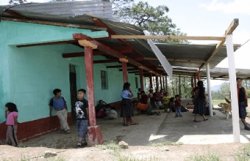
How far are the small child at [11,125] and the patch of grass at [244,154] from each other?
196 inches

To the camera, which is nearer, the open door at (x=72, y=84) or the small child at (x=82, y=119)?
the small child at (x=82, y=119)

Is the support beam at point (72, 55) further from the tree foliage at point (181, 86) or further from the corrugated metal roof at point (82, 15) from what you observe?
the tree foliage at point (181, 86)

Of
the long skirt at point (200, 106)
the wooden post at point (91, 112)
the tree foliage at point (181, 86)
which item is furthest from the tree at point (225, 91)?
the wooden post at point (91, 112)

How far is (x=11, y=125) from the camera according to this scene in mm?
8164

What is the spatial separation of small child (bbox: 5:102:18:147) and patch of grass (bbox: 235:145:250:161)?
4988mm

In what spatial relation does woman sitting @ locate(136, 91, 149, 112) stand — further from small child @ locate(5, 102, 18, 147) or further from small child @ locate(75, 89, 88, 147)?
small child @ locate(5, 102, 18, 147)

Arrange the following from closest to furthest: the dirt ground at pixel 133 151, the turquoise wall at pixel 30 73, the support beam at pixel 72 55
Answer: the dirt ground at pixel 133 151 → the turquoise wall at pixel 30 73 → the support beam at pixel 72 55

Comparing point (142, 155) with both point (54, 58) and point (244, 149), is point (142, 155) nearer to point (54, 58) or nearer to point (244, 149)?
point (244, 149)

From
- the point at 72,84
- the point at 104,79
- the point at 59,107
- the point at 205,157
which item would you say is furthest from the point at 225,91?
the point at 205,157

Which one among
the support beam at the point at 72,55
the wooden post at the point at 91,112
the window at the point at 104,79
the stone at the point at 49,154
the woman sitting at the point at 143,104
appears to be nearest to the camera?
the stone at the point at 49,154

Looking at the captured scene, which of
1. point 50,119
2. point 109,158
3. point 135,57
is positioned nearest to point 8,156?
point 109,158

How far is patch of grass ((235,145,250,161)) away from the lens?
19.1 ft

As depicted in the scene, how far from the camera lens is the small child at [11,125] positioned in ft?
26.7

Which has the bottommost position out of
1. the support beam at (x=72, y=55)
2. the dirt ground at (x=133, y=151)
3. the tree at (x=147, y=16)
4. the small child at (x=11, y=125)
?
the dirt ground at (x=133, y=151)
